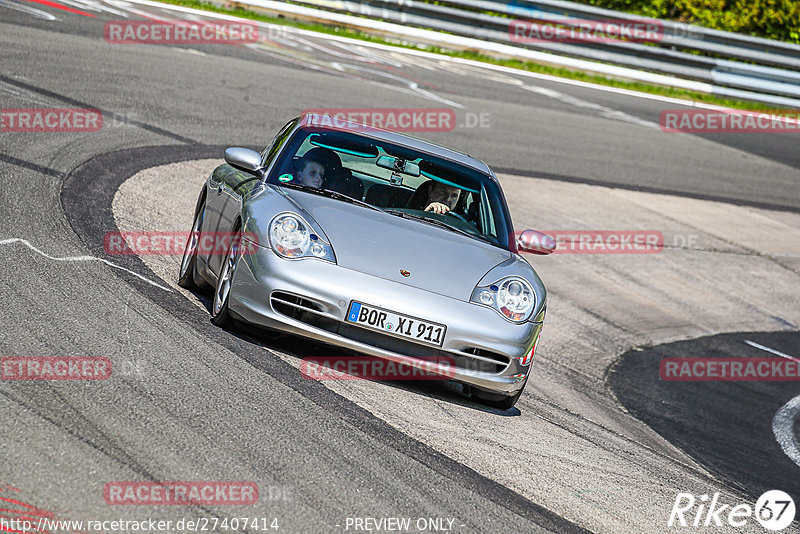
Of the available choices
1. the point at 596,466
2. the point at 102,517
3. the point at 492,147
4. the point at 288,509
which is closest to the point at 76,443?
the point at 102,517

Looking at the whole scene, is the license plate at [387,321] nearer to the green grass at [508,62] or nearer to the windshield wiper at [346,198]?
the windshield wiper at [346,198]

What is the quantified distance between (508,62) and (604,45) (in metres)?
2.25

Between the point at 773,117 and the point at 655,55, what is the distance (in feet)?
9.38

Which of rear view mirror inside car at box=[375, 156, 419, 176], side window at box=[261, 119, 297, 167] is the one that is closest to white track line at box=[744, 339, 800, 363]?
rear view mirror inside car at box=[375, 156, 419, 176]

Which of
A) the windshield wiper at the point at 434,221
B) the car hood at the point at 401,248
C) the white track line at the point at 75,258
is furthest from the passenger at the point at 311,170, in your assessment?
the white track line at the point at 75,258

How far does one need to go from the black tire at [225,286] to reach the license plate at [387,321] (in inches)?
31.8

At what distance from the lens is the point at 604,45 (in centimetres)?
2297

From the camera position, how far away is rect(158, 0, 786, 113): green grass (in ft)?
68.5

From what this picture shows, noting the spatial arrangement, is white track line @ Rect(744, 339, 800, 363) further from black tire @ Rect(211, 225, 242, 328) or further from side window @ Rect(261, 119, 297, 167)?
black tire @ Rect(211, 225, 242, 328)

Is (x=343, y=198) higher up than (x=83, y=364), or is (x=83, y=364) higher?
(x=343, y=198)

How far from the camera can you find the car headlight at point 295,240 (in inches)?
233

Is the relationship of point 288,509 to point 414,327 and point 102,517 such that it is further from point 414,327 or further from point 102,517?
point 414,327

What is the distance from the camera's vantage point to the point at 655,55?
23.2 meters

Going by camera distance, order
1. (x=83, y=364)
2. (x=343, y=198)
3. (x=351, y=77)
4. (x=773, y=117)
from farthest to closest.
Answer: (x=773, y=117) → (x=351, y=77) → (x=343, y=198) → (x=83, y=364)
